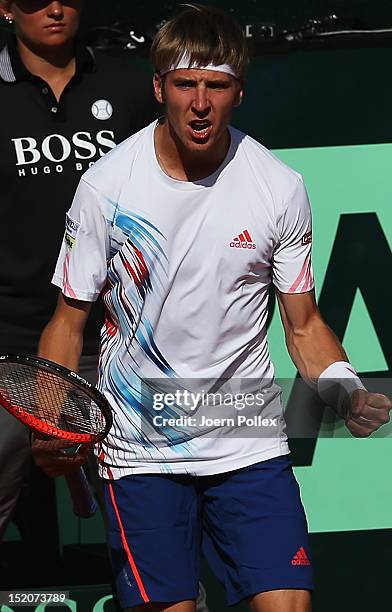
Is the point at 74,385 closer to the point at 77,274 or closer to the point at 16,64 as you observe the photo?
the point at 77,274

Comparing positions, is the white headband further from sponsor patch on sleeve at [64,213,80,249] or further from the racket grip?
the racket grip

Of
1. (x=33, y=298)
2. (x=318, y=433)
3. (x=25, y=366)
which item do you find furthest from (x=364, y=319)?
(x=25, y=366)

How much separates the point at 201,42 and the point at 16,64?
0.89m

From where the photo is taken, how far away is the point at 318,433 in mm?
4664

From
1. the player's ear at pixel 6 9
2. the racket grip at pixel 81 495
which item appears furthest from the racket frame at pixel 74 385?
the player's ear at pixel 6 9

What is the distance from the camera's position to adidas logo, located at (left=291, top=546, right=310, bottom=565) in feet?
11.5

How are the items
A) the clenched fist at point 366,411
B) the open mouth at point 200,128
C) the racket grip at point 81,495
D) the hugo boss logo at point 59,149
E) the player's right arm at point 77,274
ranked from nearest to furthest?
the clenched fist at point 366,411 → the open mouth at point 200,128 → the player's right arm at point 77,274 → the racket grip at point 81,495 → the hugo boss logo at point 59,149

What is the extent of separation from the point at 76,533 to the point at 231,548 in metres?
1.21

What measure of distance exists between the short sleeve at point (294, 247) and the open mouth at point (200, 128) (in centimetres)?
28

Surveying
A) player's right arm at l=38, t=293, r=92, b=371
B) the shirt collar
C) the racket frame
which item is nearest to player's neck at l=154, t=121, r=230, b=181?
player's right arm at l=38, t=293, r=92, b=371

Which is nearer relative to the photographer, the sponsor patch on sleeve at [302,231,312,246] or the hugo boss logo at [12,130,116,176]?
the sponsor patch on sleeve at [302,231,312,246]

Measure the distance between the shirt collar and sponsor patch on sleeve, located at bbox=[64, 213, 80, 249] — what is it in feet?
2.49

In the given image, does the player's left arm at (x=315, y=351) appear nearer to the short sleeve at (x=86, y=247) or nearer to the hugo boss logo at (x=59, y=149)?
the short sleeve at (x=86, y=247)

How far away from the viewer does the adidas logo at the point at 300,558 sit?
351cm
